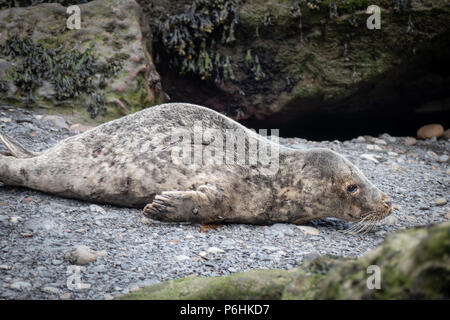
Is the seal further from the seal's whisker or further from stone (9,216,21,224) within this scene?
stone (9,216,21,224)

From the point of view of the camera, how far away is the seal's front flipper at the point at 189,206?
129 inches

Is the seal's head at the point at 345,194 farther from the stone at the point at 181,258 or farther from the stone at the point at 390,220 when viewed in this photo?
the stone at the point at 181,258

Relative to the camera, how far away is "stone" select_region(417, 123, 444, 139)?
7141 mm

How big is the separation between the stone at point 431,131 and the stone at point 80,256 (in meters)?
6.56

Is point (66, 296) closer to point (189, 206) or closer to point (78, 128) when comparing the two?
point (189, 206)

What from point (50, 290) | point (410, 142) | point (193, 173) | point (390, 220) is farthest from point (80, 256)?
point (410, 142)

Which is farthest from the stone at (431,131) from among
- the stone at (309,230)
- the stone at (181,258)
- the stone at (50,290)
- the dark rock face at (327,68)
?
the stone at (50,290)

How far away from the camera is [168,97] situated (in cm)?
698

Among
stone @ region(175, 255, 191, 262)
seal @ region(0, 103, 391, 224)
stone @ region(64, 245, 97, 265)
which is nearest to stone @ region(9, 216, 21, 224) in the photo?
seal @ region(0, 103, 391, 224)

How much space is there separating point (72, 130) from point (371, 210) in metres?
4.10

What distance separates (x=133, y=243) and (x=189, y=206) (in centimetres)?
59

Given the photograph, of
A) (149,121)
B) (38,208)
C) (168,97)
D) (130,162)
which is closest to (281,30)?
(168,97)

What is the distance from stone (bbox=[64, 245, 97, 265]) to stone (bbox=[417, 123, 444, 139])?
21.5ft
